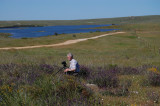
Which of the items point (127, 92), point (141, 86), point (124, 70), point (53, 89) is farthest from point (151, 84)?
point (53, 89)

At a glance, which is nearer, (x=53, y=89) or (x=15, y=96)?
(x=15, y=96)

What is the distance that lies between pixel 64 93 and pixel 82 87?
0.50m

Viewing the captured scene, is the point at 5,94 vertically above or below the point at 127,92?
above

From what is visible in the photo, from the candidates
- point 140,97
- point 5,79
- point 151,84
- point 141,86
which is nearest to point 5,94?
point 5,79

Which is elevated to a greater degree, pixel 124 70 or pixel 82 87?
pixel 82 87

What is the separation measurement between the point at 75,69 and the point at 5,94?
3736mm

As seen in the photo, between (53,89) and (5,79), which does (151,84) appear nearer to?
(53,89)

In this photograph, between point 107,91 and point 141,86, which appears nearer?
point 107,91

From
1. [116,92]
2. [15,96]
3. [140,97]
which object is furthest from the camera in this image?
[116,92]

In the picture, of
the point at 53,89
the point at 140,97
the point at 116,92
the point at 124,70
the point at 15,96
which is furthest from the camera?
the point at 124,70

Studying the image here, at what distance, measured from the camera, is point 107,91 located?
6.78 metres

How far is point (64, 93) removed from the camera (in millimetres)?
5336

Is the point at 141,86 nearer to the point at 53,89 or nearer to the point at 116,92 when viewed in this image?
the point at 116,92

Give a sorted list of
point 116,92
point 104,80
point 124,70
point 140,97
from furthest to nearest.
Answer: point 124,70 → point 104,80 → point 116,92 → point 140,97
